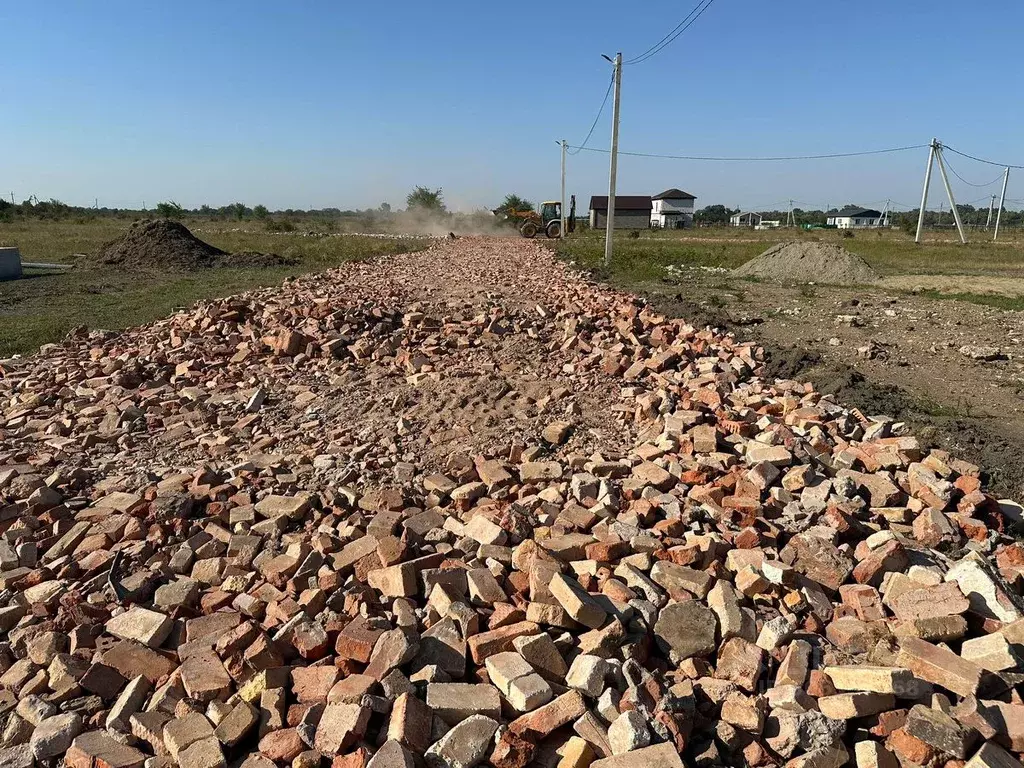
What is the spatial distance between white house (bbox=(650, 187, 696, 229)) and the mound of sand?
62748 millimetres

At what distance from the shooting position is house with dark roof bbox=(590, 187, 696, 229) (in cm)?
6885

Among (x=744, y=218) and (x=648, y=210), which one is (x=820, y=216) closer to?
(x=744, y=218)

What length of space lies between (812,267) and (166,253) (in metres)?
18.1

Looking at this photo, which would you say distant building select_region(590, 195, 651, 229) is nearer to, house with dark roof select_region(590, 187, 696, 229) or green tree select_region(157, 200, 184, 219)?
house with dark roof select_region(590, 187, 696, 229)

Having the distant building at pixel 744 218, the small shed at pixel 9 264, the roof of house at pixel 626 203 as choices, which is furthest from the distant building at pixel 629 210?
the small shed at pixel 9 264

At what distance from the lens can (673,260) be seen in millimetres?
21391

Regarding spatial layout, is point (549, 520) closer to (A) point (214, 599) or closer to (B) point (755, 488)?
(B) point (755, 488)

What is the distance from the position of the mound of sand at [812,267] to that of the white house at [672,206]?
206 feet

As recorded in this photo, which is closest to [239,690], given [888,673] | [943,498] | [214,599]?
[214,599]

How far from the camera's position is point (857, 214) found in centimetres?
9750

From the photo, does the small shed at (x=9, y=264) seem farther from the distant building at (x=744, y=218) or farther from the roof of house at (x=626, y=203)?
the distant building at (x=744, y=218)

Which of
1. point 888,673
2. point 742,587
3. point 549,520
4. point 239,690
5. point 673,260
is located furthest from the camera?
point 673,260


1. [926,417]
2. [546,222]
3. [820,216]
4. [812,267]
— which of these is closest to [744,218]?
[820,216]

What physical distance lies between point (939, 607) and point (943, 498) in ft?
4.16
